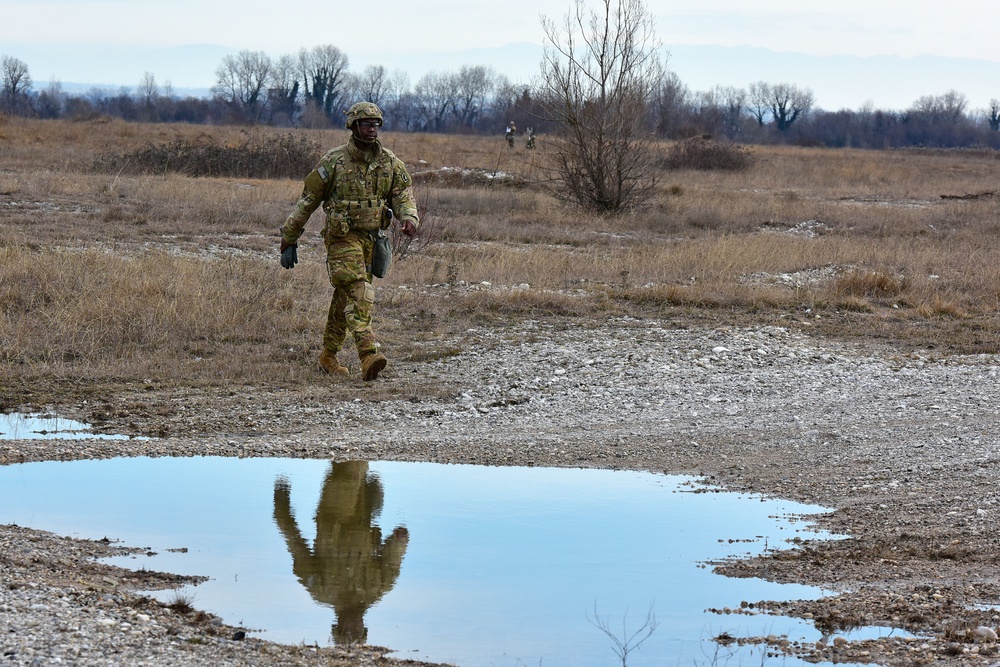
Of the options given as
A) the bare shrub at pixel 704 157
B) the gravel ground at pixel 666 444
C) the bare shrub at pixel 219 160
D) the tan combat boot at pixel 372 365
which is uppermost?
the bare shrub at pixel 704 157

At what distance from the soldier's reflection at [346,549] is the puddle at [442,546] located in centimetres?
1

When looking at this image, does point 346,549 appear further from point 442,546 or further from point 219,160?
point 219,160

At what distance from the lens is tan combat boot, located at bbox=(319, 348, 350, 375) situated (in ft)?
29.1

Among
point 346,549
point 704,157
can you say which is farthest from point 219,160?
point 346,549

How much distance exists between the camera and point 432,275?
13594 mm

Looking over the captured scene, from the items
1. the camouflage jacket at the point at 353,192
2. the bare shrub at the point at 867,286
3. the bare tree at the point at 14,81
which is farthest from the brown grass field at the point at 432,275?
the bare tree at the point at 14,81

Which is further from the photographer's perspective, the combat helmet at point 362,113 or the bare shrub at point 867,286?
the bare shrub at point 867,286

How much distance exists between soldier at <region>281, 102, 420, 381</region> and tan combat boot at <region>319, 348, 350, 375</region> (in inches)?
8.9

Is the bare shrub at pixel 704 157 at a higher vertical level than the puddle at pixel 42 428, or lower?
higher

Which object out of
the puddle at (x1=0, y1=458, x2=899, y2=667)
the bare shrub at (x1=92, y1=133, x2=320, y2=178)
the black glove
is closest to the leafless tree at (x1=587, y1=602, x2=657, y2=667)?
the puddle at (x1=0, y1=458, x2=899, y2=667)

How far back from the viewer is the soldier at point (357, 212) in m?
8.38

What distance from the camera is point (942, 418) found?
7770 mm

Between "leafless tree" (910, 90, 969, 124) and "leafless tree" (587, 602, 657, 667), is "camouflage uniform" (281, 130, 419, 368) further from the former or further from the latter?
"leafless tree" (910, 90, 969, 124)

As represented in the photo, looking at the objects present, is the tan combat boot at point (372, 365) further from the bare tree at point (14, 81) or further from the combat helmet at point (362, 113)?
the bare tree at point (14, 81)
